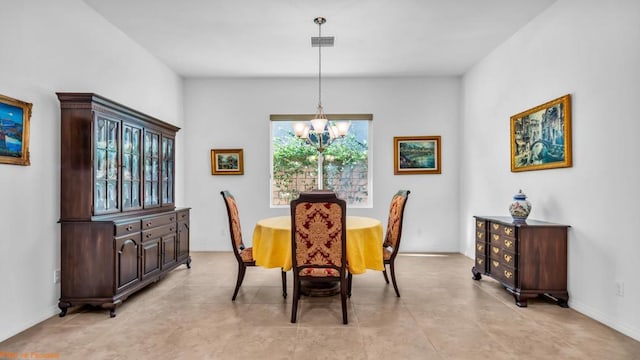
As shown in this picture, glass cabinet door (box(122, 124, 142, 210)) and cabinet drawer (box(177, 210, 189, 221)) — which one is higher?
glass cabinet door (box(122, 124, 142, 210))

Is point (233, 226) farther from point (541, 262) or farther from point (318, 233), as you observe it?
point (541, 262)

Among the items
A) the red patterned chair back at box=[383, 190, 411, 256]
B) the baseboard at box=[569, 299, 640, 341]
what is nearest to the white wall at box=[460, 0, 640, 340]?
the baseboard at box=[569, 299, 640, 341]

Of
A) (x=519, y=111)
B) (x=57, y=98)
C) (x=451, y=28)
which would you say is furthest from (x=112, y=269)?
(x=519, y=111)

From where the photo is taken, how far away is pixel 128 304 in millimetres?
3271

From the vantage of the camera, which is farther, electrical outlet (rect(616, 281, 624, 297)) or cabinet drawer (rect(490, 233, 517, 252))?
cabinet drawer (rect(490, 233, 517, 252))

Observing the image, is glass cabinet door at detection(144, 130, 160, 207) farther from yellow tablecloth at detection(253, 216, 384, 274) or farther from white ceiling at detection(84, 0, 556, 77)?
yellow tablecloth at detection(253, 216, 384, 274)

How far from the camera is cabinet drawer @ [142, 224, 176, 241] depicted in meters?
3.55

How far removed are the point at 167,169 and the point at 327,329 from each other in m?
2.97

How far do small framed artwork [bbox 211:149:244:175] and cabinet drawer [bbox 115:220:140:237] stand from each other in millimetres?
2425

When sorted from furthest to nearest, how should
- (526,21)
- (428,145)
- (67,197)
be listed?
(428,145), (526,21), (67,197)

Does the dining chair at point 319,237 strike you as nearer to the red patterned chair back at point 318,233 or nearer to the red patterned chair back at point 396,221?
the red patterned chair back at point 318,233

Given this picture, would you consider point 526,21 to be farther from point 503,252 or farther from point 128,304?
point 128,304

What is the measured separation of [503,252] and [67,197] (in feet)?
13.2

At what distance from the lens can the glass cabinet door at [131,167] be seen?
3455 mm
